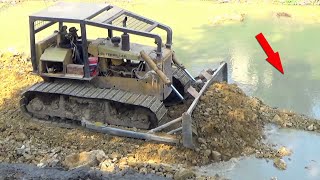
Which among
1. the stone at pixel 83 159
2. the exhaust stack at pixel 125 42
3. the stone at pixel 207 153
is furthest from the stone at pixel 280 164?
the exhaust stack at pixel 125 42

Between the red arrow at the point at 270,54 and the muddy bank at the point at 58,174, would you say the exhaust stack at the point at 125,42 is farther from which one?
the red arrow at the point at 270,54

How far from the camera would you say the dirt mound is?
8.79 m

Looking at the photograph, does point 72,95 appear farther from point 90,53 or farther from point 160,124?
point 160,124

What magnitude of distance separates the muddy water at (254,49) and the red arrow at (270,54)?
0.15m

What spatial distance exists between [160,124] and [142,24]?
2.04m

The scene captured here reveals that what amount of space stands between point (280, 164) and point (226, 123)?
3.98 feet

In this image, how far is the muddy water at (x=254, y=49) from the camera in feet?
28.7

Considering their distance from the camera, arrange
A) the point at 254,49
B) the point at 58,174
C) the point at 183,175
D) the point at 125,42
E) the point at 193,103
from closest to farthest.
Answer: the point at 58,174 < the point at 183,175 < the point at 193,103 < the point at 125,42 < the point at 254,49

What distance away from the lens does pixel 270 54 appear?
14.3m

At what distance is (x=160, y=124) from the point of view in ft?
29.9

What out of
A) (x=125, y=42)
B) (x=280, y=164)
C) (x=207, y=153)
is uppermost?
(x=125, y=42)

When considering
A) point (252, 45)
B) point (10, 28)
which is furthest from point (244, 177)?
point (10, 28)

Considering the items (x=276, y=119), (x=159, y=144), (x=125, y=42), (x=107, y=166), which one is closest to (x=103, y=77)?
(x=125, y=42)

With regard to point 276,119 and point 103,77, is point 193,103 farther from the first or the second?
point 276,119
